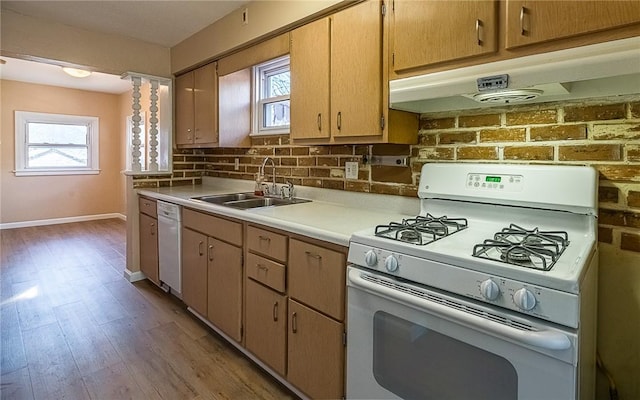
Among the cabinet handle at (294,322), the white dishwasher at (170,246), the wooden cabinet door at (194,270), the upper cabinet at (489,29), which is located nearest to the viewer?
the upper cabinet at (489,29)

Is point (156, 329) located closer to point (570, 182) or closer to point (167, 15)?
point (167, 15)

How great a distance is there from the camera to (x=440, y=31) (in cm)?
148

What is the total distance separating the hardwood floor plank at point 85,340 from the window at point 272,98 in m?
1.88

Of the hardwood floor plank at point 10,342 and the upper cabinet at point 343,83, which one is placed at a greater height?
the upper cabinet at point 343,83

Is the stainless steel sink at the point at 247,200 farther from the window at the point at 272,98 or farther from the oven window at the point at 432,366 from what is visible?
the oven window at the point at 432,366

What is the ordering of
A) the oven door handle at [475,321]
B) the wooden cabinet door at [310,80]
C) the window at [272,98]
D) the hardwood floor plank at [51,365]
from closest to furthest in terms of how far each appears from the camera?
the oven door handle at [475,321], the hardwood floor plank at [51,365], the wooden cabinet door at [310,80], the window at [272,98]

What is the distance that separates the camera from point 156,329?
8.26 feet

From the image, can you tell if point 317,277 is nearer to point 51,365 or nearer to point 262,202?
point 262,202

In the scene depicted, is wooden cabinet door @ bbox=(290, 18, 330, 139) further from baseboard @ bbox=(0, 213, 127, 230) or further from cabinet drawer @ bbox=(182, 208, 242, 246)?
baseboard @ bbox=(0, 213, 127, 230)

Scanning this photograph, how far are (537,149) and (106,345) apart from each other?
264 centimetres

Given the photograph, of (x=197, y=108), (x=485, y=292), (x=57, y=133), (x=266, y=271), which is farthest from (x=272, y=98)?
(x=57, y=133)

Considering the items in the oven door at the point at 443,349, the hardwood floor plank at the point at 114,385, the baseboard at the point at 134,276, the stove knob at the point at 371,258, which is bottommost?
the hardwood floor plank at the point at 114,385

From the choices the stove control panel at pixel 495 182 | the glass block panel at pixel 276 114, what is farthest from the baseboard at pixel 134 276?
the stove control panel at pixel 495 182

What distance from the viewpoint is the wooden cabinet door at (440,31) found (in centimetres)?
136
